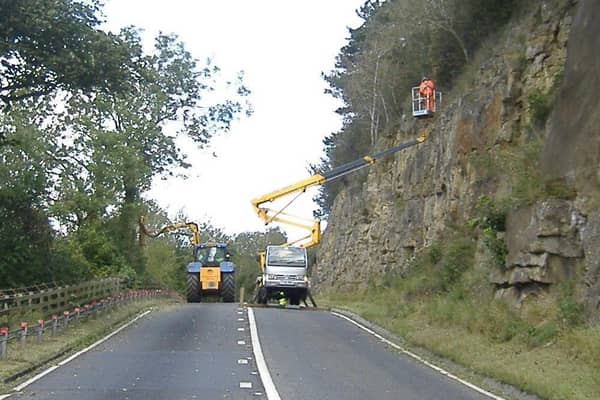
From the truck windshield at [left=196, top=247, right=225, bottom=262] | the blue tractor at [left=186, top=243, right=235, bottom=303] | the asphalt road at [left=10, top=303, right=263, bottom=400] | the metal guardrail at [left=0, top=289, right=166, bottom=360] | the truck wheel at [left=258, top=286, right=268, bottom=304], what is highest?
the truck windshield at [left=196, top=247, right=225, bottom=262]

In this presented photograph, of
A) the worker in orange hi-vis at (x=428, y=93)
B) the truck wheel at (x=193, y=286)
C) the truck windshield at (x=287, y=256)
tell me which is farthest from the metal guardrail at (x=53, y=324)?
the worker in orange hi-vis at (x=428, y=93)

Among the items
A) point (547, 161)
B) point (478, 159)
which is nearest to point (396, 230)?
point (478, 159)

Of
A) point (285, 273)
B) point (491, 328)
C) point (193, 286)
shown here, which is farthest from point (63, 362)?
point (193, 286)

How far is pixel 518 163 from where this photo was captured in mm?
26016

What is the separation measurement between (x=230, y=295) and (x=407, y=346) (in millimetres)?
23766

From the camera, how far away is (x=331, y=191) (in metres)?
80.7

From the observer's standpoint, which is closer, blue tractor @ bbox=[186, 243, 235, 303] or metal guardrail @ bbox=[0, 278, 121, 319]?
metal guardrail @ bbox=[0, 278, 121, 319]

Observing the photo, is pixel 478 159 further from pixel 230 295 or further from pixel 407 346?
pixel 230 295

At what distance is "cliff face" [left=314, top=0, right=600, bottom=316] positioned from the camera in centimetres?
2169

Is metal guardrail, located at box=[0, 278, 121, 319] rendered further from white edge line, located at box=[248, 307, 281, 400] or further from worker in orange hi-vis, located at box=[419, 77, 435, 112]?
worker in orange hi-vis, located at box=[419, 77, 435, 112]

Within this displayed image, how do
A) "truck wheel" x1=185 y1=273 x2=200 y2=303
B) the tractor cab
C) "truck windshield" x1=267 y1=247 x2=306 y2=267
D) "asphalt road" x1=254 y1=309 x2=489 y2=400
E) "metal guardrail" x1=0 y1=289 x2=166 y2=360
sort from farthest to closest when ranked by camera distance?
1. "truck wheel" x1=185 y1=273 x2=200 y2=303
2. "truck windshield" x1=267 y1=247 x2=306 y2=267
3. the tractor cab
4. "metal guardrail" x1=0 y1=289 x2=166 y2=360
5. "asphalt road" x1=254 y1=309 x2=489 y2=400

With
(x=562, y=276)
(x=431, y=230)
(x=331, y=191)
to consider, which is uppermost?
(x=331, y=191)

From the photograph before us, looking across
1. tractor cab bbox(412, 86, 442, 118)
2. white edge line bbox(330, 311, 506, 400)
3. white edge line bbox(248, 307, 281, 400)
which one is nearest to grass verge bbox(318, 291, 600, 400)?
white edge line bbox(330, 311, 506, 400)

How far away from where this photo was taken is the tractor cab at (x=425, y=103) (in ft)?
138
